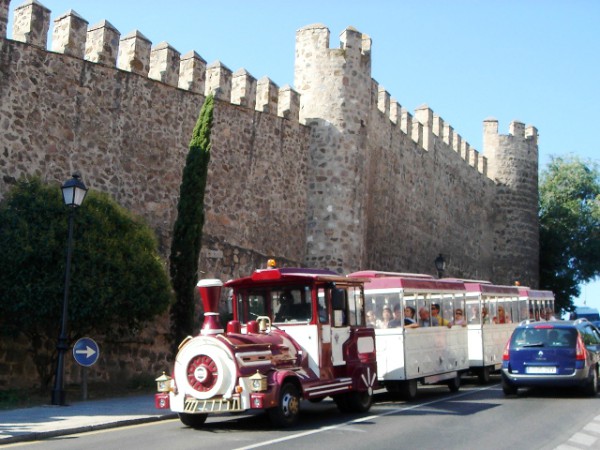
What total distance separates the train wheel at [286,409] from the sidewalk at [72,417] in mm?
2163

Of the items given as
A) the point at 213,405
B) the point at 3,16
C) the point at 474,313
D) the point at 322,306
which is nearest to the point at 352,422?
the point at 322,306

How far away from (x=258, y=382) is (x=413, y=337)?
5063 mm

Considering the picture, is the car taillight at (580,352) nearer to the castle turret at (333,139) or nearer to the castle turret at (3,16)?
the castle turret at (333,139)

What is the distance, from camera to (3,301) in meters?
13.5

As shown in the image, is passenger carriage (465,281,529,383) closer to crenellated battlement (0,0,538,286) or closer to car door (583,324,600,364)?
car door (583,324,600,364)

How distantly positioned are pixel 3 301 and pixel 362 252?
36.2 feet

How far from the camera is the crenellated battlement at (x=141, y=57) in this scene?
15.5 meters

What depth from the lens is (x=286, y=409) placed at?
10.4 m

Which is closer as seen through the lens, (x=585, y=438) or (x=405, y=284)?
(x=585, y=438)

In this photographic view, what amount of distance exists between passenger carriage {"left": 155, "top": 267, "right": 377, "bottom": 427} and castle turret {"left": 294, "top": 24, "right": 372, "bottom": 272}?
364 inches

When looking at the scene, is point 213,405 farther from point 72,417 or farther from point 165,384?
point 72,417

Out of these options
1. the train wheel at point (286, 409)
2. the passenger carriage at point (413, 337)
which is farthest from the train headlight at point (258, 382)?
the passenger carriage at point (413, 337)

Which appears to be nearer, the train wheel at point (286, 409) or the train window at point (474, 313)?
the train wheel at point (286, 409)

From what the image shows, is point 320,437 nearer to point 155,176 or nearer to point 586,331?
point 586,331
